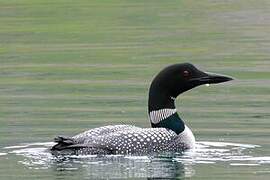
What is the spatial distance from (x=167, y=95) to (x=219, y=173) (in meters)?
2.52

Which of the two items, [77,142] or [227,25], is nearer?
[77,142]

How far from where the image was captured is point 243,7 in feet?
116

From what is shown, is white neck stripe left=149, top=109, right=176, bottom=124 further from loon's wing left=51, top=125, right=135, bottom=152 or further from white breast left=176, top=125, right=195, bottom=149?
loon's wing left=51, top=125, right=135, bottom=152

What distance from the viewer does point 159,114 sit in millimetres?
15180

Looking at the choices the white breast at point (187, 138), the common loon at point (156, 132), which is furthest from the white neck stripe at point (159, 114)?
the white breast at point (187, 138)

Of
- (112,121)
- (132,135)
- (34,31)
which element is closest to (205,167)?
(132,135)

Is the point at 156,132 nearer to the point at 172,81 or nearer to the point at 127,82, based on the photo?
the point at 172,81

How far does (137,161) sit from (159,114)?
137 centimetres

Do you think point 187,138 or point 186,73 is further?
point 186,73

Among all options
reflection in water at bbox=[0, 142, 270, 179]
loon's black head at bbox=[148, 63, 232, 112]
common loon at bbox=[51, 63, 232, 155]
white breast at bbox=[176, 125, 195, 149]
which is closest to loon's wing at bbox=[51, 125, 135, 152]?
common loon at bbox=[51, 63, 232, 155]

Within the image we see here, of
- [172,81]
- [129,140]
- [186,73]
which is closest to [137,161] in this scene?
[129,140]

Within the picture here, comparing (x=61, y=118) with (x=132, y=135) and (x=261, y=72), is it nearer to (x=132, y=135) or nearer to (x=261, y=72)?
(x=132, y=135)

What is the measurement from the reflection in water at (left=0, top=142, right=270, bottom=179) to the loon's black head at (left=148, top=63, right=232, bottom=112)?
2.40 feet

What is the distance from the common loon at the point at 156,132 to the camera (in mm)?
14062
